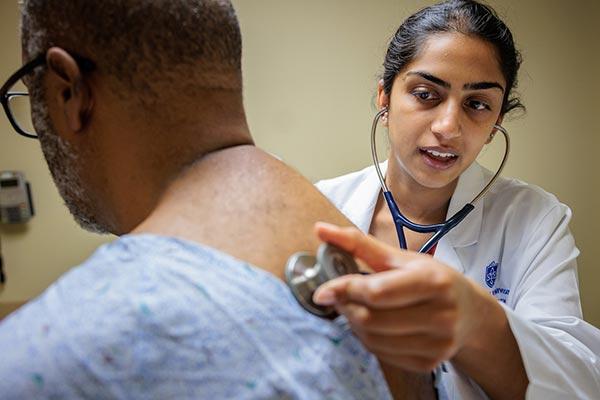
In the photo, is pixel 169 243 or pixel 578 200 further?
pixel 578 200

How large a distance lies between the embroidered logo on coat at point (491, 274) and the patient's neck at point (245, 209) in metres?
0.79

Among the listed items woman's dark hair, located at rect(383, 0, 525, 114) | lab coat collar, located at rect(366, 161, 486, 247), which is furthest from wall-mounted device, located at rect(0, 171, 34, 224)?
woman's dark hair, located at rect(383, 0, 525, 114)

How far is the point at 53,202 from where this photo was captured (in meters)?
2.22

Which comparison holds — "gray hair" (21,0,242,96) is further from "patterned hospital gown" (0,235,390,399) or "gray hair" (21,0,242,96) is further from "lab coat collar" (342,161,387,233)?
"lab coat collar" (342,161,387,233)

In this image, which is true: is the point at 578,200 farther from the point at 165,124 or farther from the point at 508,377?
the point at 165,124

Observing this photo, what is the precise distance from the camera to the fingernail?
1.51 ft

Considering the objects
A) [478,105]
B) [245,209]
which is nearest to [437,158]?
[478,105]

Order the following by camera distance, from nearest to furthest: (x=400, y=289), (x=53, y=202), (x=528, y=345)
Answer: (x=400, y=289) < (x=528, y=345) < (x=53, y=202)

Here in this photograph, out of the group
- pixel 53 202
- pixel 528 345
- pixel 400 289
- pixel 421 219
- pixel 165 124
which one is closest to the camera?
pixel 400 289

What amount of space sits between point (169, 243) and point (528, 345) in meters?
0.57

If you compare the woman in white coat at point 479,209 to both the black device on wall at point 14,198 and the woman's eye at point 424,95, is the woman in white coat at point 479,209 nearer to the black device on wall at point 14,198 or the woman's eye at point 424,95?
the woman's eye at point 424,95

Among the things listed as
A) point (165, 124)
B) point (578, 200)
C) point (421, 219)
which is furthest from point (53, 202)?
point (578, 200)

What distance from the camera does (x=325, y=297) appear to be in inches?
18.3

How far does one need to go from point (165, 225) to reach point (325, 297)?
0.69 ft
